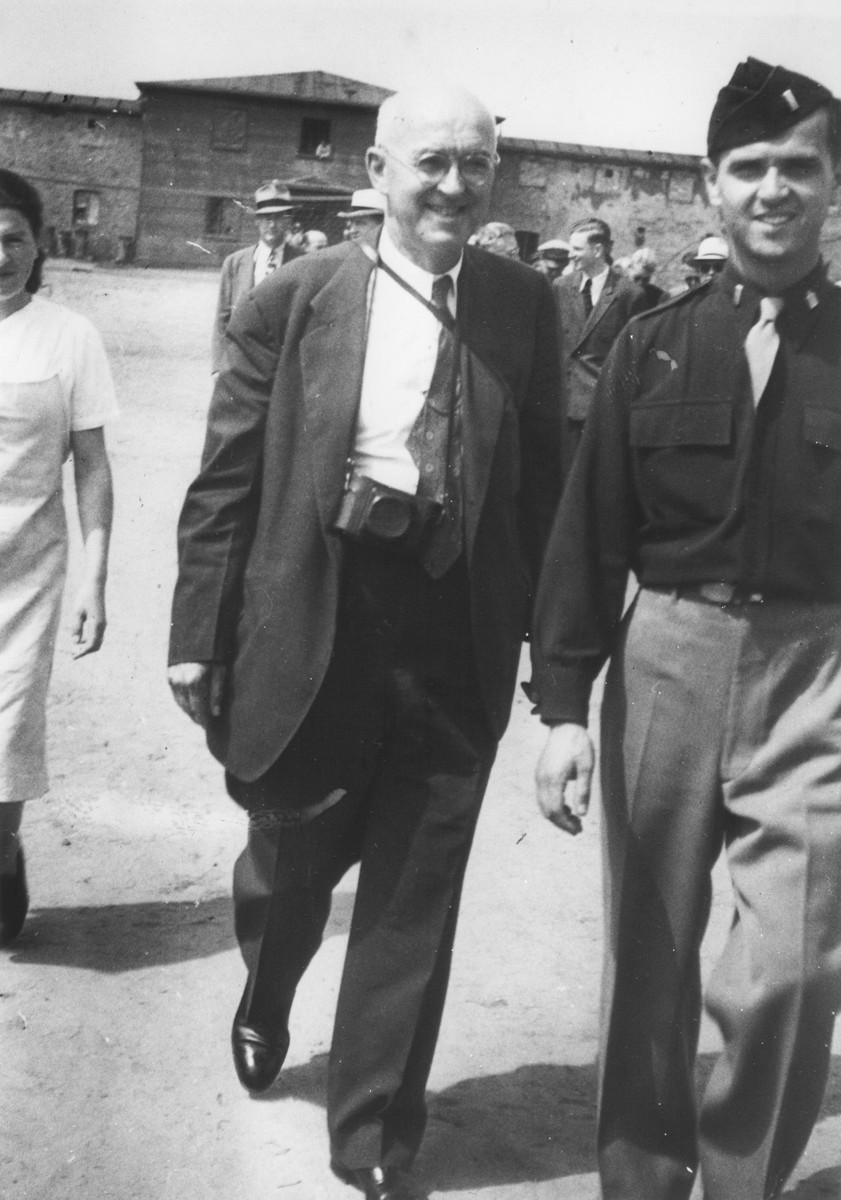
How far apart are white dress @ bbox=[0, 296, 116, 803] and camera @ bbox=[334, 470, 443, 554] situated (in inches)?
55.3

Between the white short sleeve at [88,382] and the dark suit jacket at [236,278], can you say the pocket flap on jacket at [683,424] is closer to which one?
the white short sleeve at [88,382]

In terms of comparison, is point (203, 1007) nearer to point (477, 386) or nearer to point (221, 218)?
point (477, 386)

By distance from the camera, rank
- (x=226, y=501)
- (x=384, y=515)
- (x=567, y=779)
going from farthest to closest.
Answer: (x=226, y=501) < (x=384, y=515) < (x=567, y=779)

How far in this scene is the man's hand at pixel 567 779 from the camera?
2.90m

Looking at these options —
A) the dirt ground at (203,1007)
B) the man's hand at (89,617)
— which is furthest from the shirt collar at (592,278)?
the man's hand at (89,617)

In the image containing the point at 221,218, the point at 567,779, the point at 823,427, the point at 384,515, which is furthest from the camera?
the point at 221,218

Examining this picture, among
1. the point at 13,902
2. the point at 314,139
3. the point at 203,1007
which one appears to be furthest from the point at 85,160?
the point at 203,1007

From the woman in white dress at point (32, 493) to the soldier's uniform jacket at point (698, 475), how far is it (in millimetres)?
1693

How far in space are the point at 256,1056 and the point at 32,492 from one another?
164 cm

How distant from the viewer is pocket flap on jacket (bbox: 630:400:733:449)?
108 inches

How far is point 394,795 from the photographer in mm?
3252

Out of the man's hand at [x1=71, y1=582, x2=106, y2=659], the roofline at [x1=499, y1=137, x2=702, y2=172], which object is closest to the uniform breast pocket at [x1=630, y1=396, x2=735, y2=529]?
the man's hand at [x1=71, y1=582, x2=106, y2=659]

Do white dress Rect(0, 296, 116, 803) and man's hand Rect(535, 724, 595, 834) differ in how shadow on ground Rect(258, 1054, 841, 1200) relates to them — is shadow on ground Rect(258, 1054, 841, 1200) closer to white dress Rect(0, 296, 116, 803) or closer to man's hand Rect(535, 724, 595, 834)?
man's hand Rect(535, 724, 595, 834)

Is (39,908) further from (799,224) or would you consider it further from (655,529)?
(799,224)
